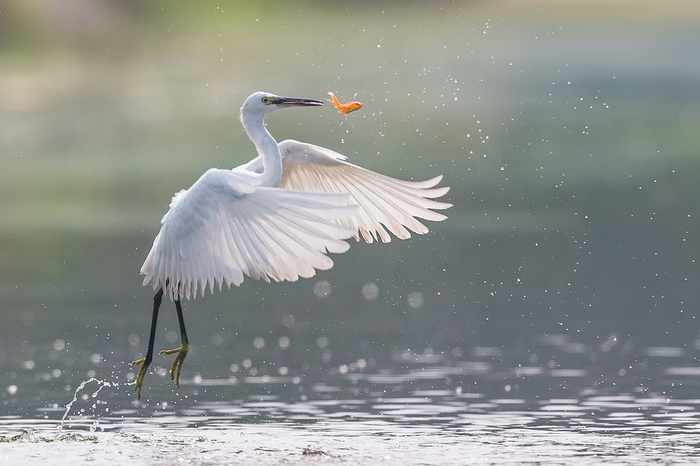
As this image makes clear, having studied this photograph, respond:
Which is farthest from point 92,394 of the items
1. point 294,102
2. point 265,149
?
point 294,102

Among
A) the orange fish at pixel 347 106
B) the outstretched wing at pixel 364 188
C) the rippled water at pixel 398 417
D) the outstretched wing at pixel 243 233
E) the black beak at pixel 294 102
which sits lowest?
the rippled water at pixel 398 417

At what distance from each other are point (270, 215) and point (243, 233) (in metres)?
0.35

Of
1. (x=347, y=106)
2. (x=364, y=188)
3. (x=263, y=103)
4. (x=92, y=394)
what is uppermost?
(x=263, y=103)

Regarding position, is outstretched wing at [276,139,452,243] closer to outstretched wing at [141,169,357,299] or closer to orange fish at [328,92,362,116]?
orange fish at [328,92,362,116]

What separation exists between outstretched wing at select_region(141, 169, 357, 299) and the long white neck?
0.61ft

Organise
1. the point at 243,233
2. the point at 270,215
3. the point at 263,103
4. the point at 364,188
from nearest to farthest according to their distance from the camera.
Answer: the point at 270,215
the point at 243,233
the point at 263,103
the point at 364,188

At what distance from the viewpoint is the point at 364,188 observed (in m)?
14.8

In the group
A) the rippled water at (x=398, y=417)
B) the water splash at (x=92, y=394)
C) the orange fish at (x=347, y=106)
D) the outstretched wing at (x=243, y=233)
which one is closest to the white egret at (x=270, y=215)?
the outstretched wing at (x=243, y=233)

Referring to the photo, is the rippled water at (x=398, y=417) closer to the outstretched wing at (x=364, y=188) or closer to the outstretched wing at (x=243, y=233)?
the outstretched wing at (x=243, y=233)

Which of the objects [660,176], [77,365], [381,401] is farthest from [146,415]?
[660,176]

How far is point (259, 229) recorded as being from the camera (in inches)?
492

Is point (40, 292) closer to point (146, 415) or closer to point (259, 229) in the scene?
point (146, 415)

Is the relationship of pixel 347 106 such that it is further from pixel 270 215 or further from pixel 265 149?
pixel 270 215

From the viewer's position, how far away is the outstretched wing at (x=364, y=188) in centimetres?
1428
